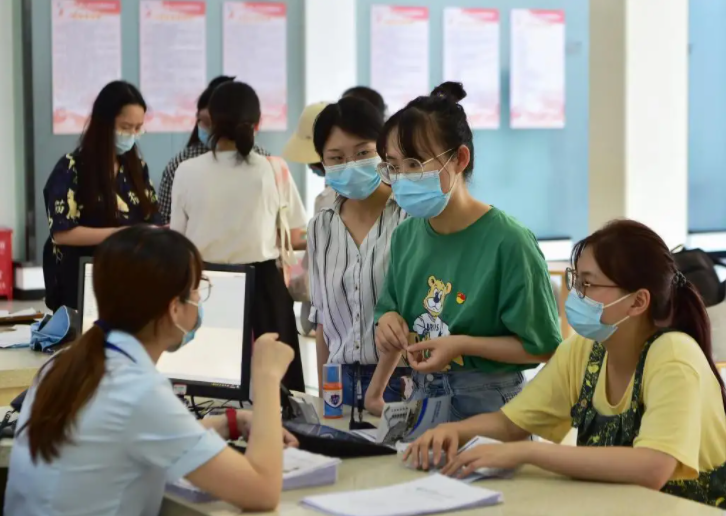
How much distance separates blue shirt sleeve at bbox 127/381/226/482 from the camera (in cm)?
190

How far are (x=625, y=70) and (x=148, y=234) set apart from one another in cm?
401

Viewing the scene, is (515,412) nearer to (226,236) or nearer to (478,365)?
(478,365)

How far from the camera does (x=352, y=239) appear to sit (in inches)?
115

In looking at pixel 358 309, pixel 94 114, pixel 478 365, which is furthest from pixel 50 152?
pixel 478 365

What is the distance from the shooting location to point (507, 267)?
2461 millimetres

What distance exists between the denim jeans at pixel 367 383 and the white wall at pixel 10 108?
4.87 meters

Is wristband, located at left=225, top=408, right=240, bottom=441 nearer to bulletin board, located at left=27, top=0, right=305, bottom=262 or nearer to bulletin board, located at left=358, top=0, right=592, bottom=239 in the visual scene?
bulletin board, located at left=27, top=0, right=305, bottom=262

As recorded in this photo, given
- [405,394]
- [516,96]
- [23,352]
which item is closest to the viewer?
[405,394]

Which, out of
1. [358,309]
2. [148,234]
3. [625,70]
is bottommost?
[358,309]

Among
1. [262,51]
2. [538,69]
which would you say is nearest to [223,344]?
[262,51]

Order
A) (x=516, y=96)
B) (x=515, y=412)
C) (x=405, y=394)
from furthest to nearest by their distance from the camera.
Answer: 1. (x=516, y=96)
2. (x=405, y=394)
3. (x=515, y=412)

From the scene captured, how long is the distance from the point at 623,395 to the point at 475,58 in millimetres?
6100

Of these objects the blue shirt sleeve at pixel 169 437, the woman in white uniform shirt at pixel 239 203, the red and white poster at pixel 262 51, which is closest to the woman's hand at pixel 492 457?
the blue shirt sleeve at pixel 169 437

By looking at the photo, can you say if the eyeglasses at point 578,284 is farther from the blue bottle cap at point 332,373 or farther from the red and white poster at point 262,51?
the red and white poster at point 262,51
